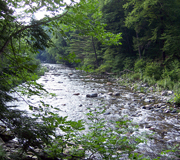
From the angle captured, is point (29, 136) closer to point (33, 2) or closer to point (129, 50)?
point (33, 2)

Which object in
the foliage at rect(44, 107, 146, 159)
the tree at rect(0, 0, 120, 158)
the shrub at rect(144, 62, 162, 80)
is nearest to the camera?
the tree at rect(0, 0, 120, 158)

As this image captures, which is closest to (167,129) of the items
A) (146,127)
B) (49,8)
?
(146,127)

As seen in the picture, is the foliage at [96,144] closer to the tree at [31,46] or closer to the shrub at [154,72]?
the tree at [31,46]

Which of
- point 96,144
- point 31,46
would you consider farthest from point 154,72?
point 31,46

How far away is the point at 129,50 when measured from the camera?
22.4 metres

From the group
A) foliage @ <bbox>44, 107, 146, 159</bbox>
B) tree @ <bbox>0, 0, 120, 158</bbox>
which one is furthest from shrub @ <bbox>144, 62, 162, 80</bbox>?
tree @ <bbox>0, 0, 120, 158</bbox>

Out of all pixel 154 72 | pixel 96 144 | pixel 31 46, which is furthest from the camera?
pixel 154 72

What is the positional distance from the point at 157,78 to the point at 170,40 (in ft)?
11.1

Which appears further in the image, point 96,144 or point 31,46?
point 31,46

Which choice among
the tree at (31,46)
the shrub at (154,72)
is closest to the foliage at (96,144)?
the tree at (31,46)

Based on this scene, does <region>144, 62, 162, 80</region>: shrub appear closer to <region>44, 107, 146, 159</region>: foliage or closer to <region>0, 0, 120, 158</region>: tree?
<region>44, 107, 146, 159</region>: foliage

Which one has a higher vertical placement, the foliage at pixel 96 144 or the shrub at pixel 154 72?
the foliage at pixel 96 144

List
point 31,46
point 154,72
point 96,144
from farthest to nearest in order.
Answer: point 154,72 < point 31,46 < point 96,144

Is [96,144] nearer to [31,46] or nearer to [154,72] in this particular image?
[31,46]
